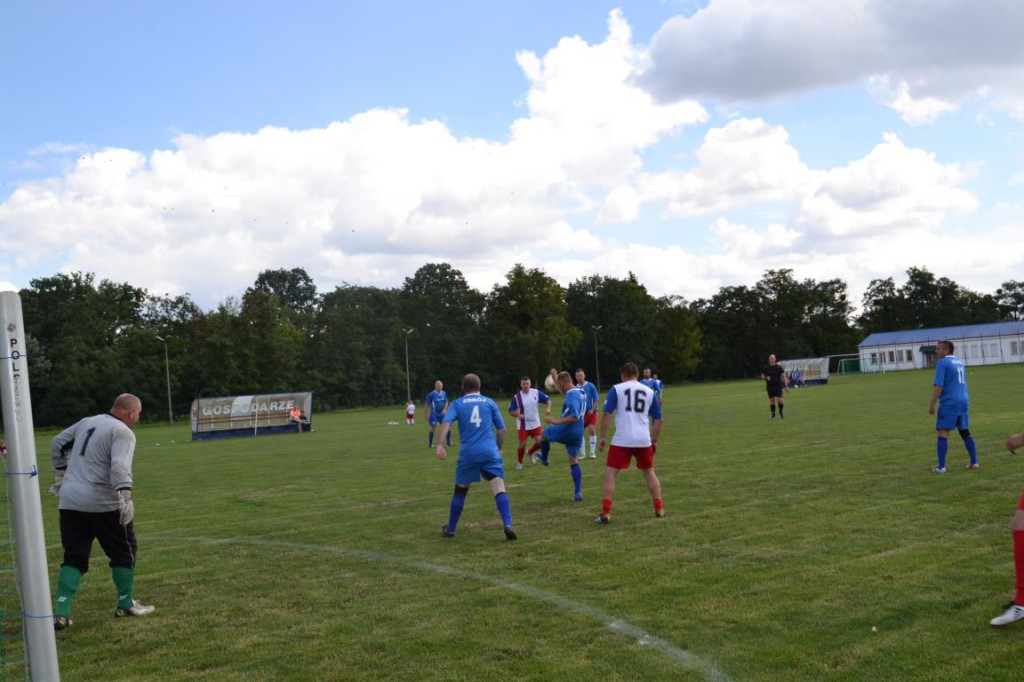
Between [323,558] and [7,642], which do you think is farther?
[323,558]

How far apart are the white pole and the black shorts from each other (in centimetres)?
271

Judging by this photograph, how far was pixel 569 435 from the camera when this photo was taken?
13.4m

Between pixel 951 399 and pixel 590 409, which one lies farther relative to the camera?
pixel 590 409

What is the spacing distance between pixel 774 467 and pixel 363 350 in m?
79.8

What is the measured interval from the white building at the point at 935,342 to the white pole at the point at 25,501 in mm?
92341

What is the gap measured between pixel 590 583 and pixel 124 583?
4070 millimetres

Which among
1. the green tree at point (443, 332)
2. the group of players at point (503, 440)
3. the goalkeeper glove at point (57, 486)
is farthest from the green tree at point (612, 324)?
the goalkeeper glove at point (57, 486)

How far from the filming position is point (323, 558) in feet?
29.6

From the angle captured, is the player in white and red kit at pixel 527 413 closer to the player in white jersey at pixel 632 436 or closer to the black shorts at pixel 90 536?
the player in white jersey at pixel 632 436

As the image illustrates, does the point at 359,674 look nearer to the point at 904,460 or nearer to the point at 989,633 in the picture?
the point at 989,633

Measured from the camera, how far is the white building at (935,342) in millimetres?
86312

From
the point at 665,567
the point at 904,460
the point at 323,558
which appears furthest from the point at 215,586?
the point at 904,460

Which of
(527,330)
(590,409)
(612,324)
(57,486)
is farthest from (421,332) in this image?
(57,486)

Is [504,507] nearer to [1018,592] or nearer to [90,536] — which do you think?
[90,536]
